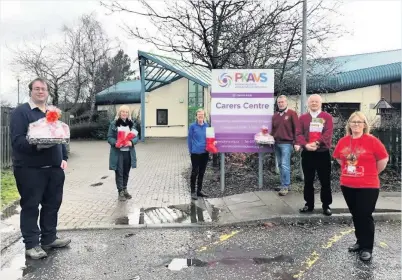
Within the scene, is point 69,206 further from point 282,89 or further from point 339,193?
point 282,89

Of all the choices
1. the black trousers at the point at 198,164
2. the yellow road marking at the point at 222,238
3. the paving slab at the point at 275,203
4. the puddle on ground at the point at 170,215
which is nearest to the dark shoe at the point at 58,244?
the puddle on ground at the point at 170,215

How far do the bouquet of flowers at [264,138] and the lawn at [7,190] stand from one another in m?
5.06

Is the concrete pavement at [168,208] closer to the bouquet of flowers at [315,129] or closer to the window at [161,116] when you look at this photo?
the bouquet of flowers at [315,129]

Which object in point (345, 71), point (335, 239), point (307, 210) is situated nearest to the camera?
point (335, 239)

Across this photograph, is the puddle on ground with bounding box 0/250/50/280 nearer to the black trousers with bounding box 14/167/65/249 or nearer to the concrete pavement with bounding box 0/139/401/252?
the black trousers with bounding box 14/167/65/249

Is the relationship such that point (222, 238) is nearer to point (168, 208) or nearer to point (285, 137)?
point (168, 208)

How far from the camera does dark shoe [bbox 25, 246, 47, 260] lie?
15.8 ft

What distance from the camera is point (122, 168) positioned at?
8.24 meters

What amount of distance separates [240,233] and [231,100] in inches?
142

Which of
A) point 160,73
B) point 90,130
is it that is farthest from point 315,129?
point 90,130

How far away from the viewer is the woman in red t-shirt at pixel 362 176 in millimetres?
4762

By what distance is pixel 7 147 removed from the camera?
12.6 m

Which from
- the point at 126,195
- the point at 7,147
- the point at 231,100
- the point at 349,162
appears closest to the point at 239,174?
the point at 231,100

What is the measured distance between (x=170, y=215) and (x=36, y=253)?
2.51 meters
